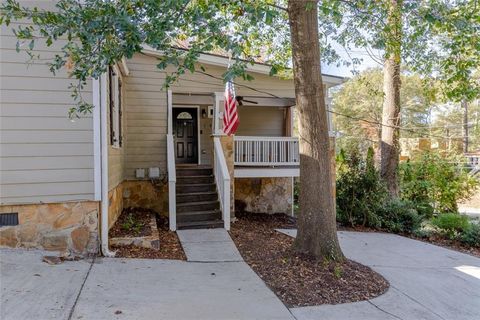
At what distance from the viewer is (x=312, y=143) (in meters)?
5.46

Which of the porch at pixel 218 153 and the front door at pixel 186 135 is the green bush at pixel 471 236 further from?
the front door at pixel 186 135

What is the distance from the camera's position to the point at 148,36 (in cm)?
422

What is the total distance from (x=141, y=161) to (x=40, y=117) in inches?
168

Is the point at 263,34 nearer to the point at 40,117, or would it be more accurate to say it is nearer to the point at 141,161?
the point at 141,161

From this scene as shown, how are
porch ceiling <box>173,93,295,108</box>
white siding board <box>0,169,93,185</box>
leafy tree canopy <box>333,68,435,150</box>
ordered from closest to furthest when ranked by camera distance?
white siding board <box>0,169,93,185</box> → porch ceiling <box>173,93,295,108</box> → leafy tree canopy <box>333,68,435,150</box>

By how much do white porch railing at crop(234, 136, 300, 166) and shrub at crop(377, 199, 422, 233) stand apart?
260 centimetres

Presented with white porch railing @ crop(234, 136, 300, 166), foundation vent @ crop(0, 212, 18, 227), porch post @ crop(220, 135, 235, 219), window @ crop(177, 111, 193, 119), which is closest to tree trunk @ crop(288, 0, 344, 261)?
porch post @ crop(220, 135, 235, 219)

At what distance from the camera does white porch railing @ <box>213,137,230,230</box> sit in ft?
26.2

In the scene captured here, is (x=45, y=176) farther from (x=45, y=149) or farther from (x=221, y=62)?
(x=221, y=62)

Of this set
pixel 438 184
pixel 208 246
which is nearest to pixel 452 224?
pixel 438 184

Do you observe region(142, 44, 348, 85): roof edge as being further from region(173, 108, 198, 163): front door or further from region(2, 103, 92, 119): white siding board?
region(2, 103, 92, 119): white siding board

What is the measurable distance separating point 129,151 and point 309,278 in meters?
6.01

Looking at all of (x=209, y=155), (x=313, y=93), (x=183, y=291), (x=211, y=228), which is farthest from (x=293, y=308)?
(x=209, y=155)

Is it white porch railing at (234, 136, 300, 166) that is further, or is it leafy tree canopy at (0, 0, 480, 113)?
→ white porch railing at (234, 136, 300, 166)
